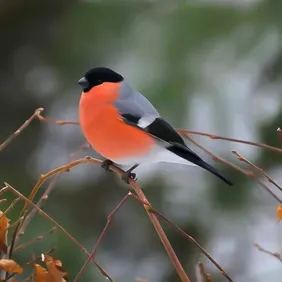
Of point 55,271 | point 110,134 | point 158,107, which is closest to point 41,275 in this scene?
point 55,271

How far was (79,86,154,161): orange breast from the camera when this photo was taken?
521 mm

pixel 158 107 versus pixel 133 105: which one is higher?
pixel 133 105

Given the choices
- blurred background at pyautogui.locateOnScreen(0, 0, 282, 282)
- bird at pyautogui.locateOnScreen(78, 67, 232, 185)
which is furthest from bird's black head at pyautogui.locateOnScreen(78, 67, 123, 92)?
blurred background at pyautogui.locateOnScreen(0, 0, 282, 282)

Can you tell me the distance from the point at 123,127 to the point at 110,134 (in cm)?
2

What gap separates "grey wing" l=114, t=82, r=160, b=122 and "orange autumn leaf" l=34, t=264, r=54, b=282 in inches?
7.7

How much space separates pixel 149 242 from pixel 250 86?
40 cm

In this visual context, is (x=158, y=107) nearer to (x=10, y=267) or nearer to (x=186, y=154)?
(x=186, y=154)

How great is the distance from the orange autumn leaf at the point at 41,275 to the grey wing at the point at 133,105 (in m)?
0.20

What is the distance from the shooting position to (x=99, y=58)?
1.30 m

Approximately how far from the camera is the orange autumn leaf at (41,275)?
0.38 metres

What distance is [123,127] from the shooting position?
548 mm

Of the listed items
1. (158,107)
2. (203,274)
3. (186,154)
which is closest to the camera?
(203,274)

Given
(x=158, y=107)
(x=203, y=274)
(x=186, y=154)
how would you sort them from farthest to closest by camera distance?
(x=158, y=107)
(x=186, y=154)
(x=203, y=274)

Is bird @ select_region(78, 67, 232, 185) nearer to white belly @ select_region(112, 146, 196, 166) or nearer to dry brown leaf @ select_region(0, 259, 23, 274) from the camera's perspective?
white belly @ select_region(112, 146, 196, 166)
